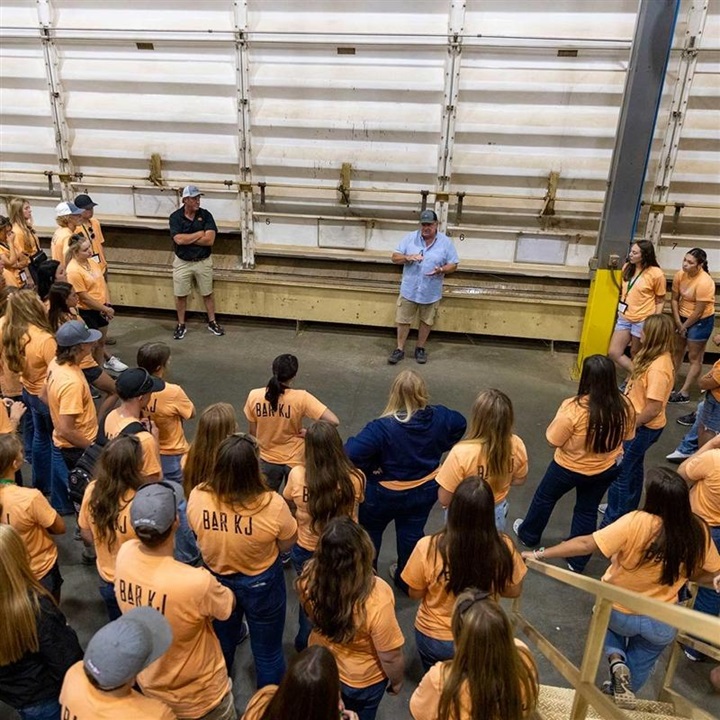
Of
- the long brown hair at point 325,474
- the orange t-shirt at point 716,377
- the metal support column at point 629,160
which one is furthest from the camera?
the metal support column at point 629,160

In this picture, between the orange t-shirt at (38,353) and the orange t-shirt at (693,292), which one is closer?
the orange t-shirt at (38,353)

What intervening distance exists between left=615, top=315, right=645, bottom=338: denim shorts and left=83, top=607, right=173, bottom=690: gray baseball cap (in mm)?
5397

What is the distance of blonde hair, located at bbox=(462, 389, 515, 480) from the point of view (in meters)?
3.14

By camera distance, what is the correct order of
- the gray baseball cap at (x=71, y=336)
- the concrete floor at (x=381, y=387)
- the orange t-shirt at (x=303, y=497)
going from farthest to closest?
1. the gray baseball cap at (x=71, y=336)
2. the concrete floor at (x=381, y=387)
3. the orange t-shirt at (x=303, y=497)

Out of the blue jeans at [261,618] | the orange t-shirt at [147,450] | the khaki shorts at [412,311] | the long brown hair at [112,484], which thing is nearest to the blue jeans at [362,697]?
the blue jeans at [261,618]

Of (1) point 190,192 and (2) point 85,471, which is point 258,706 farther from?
(1) point 190,192

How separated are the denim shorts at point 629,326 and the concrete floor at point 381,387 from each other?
2.80 feet

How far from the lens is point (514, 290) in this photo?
7305 millimetres

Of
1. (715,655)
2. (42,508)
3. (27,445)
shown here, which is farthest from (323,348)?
(715,655)

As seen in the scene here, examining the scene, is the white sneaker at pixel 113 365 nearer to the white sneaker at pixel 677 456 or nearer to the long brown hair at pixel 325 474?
the long brown hair at pixel 325 474

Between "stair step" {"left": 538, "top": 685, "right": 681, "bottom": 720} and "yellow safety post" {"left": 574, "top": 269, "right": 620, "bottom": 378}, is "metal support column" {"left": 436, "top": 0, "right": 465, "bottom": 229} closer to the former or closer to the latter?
"yellow safety post" {"left": 574, "top": 269, "right": 620, "bottom": 378}

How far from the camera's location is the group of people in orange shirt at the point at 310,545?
6.08ft

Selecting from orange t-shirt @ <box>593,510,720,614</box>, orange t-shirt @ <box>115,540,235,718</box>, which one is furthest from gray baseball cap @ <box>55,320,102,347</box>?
orange t-shirt @ <box>593,510,720,614</box>

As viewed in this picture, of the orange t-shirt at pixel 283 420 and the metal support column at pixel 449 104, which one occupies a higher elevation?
the metal support column at pixel 449 104
